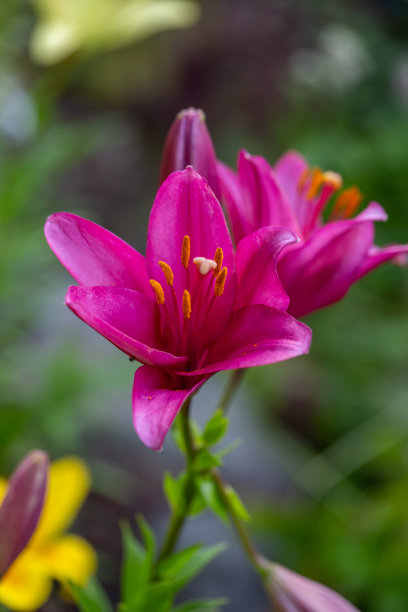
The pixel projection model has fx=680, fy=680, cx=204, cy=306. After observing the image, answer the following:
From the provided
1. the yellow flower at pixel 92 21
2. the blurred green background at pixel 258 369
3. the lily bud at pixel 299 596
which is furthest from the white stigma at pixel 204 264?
the yellow flower at pixel 92 21

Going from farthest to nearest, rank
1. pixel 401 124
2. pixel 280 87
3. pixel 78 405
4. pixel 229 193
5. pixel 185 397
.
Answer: pixel 280 87
pixel 401 124
pixel 78 405
pixel 229 193
pixel 185 397

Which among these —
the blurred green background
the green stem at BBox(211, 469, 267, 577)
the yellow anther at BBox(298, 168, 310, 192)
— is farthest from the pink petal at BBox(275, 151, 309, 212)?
the blurred green background

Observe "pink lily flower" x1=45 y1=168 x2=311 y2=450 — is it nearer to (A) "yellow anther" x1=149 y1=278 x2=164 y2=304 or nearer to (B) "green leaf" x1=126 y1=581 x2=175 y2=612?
(A) "yellow anther" x1=149 y1=278 x2=164 y2=304

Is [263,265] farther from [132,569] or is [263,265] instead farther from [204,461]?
[132,569]

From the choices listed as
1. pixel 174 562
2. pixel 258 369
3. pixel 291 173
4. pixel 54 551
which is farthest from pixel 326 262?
pixel 258 369

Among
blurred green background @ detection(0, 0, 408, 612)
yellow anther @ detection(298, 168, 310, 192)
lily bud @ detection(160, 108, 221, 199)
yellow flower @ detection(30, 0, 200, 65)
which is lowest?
blurred green background @ detection(0, 0, 408, 612)

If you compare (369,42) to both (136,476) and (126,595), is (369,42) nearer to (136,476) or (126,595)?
(136,476)

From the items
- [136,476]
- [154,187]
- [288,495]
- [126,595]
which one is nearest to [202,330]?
[126,595]

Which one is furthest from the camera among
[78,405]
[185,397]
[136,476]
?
[136,476]
